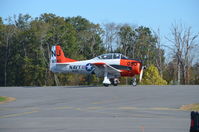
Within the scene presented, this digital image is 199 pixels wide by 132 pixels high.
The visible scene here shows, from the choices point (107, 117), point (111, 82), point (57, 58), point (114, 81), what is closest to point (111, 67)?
point (114, 81)

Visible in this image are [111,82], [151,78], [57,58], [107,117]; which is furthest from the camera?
[151,78]

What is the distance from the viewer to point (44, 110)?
62.5 ft

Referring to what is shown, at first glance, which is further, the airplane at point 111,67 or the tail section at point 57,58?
the tail section at point 57,58

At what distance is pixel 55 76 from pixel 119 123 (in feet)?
174

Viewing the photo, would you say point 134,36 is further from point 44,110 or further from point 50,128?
point 50,128

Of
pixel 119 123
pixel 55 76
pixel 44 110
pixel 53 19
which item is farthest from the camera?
pixel 53 19

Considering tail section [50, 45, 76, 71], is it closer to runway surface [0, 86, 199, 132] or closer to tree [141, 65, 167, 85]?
runway surface [0, 86, 199, 132]

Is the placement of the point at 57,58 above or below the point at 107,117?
above

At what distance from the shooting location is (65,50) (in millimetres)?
68438

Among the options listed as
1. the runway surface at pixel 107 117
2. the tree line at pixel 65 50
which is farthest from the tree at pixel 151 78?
the runway surface at pixel 107 117

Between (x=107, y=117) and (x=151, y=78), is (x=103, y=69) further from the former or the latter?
(x=151, y=78)

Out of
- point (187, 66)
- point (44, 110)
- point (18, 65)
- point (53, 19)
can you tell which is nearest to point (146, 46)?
point (187, 66)

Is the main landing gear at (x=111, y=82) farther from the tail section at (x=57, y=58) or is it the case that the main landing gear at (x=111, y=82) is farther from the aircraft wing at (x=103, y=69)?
the tail section at (x=57, y=58)

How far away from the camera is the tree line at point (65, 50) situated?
67.0 meters
